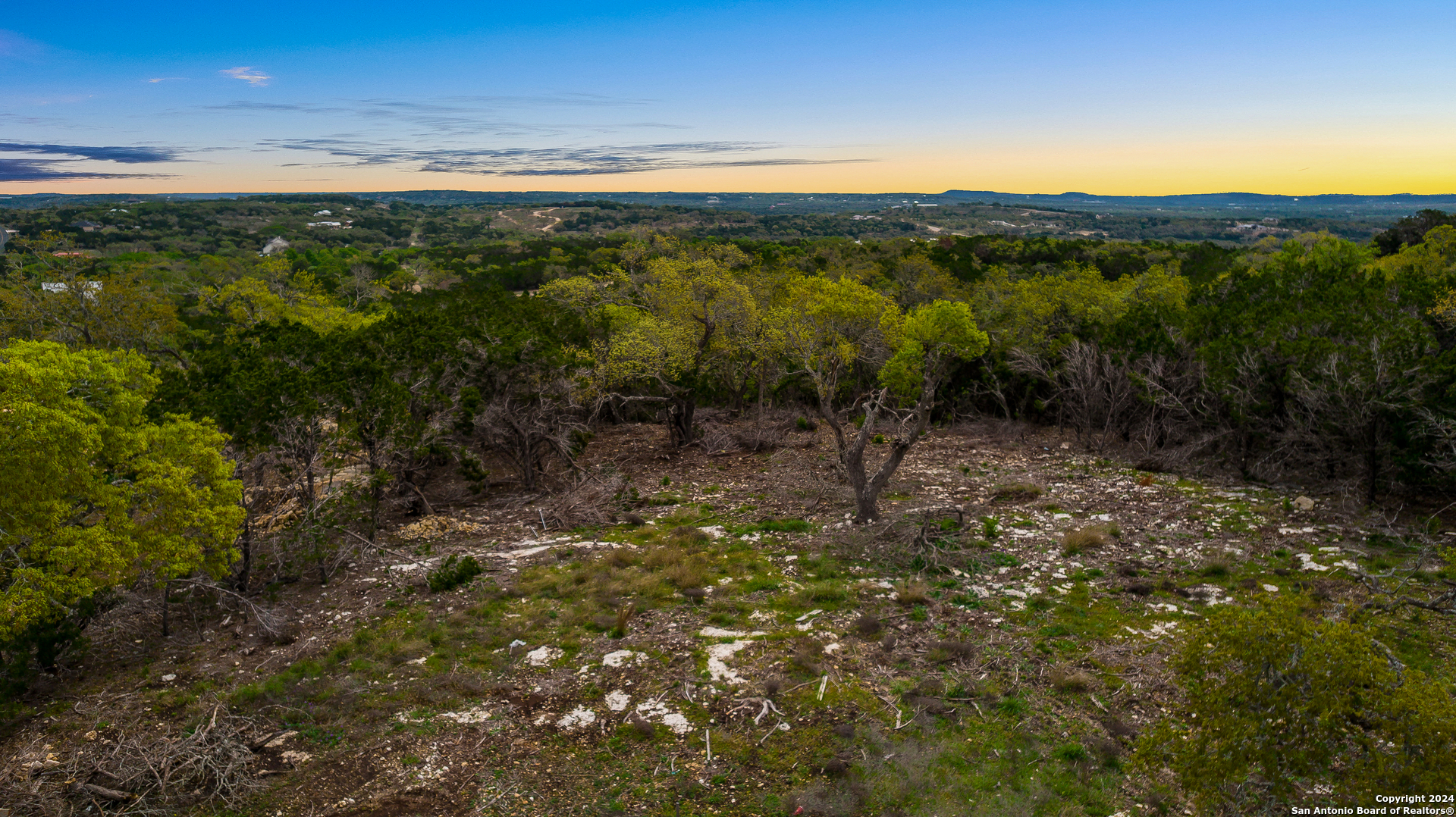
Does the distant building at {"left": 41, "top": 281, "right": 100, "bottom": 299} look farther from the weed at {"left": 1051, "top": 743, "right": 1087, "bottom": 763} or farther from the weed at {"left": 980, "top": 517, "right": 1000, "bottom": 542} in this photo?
the weed at {"left": 1051, "top": 743, "right": 1087, "bottom": 763}

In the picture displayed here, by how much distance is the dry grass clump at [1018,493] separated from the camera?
18.2 metres

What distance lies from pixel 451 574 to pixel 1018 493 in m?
13.8

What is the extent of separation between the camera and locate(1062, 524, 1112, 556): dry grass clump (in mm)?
14656

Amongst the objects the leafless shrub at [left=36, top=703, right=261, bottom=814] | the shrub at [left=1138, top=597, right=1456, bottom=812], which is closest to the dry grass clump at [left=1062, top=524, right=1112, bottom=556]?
the shrub at [left=1138, top=597, right=1456, bottom=812]

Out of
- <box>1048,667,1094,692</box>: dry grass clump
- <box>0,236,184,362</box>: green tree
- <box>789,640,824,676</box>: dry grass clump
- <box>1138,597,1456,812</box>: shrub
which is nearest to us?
<box>1138,597,1456,812</box>: shrub

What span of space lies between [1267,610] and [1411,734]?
121cm

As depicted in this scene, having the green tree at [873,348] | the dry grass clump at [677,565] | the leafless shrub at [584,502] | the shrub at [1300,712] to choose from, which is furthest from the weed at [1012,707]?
the leafless shrub at [584,502]

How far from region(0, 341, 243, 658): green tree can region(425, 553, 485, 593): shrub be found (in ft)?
11.1

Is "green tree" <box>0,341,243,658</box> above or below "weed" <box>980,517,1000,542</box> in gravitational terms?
above

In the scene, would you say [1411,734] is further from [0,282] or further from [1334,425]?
[0,282]

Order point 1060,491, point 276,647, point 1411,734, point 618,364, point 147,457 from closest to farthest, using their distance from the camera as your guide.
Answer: point 1411,734, point 147,457, point 276,647, point 1060,491, point 618,364

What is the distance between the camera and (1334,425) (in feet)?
54.3

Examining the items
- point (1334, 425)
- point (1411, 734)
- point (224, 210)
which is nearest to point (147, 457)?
point (1411, 734)

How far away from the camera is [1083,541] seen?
14.8 meters
